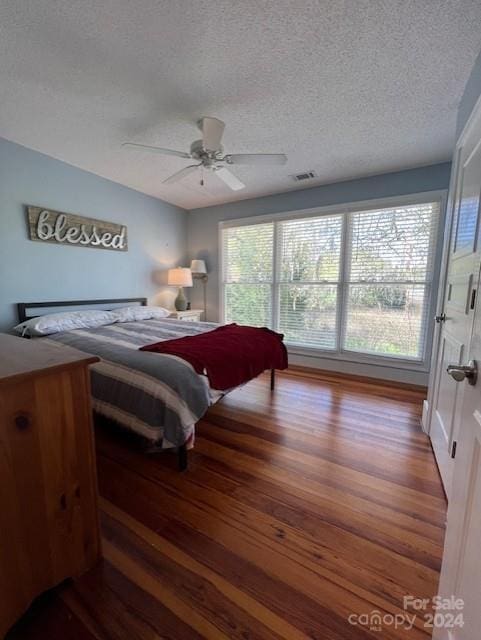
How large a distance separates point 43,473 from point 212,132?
226 cm

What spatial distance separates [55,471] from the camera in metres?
1.01

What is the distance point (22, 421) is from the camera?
2.96 ft

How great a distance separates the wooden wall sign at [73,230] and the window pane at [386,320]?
129 inches

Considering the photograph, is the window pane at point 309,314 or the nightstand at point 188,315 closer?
the window pane at point 309,314

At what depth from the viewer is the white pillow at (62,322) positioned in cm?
263

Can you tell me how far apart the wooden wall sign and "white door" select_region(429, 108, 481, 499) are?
3.68 m

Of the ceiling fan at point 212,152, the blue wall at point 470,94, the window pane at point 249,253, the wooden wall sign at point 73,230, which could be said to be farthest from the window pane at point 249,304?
the blue wall at point 470,94

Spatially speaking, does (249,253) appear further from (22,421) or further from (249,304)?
(22,421)

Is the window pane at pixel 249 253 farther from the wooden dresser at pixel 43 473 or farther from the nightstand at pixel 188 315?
the wooden dresser at pixel 43 473

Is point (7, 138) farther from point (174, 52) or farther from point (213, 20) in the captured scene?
point (213, 20)

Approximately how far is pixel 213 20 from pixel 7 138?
2.42 m

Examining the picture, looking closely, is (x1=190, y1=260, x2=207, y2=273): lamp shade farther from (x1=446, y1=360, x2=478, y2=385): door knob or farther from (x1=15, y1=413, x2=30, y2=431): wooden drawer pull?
(x1=446, y1=360, x2=478, y2=385): door knob

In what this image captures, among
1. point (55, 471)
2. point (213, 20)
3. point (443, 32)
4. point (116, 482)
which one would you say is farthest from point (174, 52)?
point (116, 482)

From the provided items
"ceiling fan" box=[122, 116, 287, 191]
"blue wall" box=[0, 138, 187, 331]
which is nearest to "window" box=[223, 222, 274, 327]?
"blue wall" box=[0, 138, 187, 331]
